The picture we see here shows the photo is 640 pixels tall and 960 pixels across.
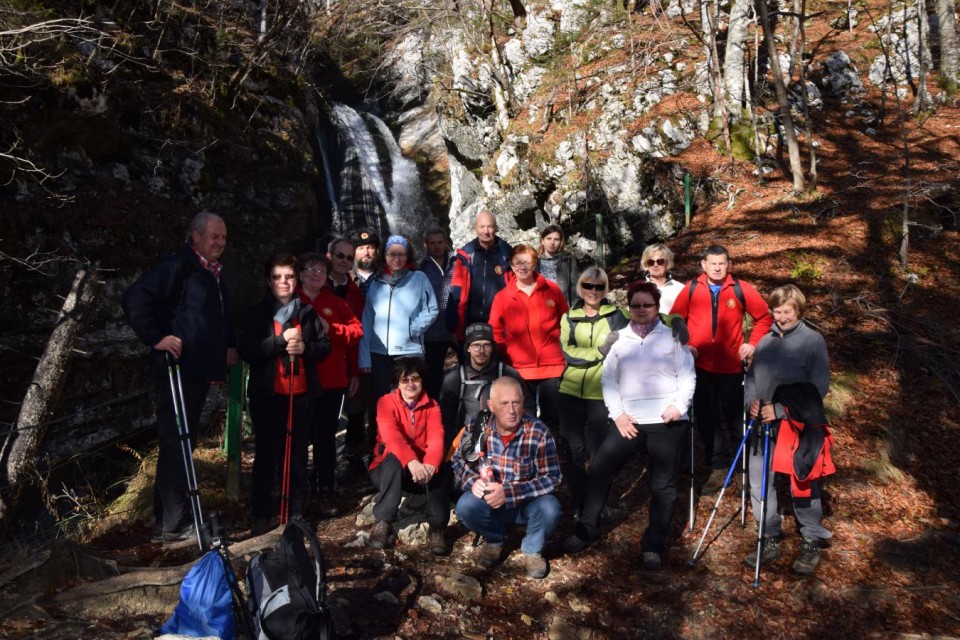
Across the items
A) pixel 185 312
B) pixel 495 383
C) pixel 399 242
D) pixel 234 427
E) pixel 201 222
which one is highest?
pixel 201 222

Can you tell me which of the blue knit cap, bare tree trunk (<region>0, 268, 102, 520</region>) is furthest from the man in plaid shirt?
bare tree trunk (<region>0, 268, 102, 520</region>)

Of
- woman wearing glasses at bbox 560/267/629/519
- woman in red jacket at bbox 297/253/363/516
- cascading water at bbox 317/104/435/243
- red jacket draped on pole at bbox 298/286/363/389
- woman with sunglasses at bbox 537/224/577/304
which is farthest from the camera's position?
cascading water at bbox 317/104/435/243

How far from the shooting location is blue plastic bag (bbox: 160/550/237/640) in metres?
2.91

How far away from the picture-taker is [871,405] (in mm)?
6801

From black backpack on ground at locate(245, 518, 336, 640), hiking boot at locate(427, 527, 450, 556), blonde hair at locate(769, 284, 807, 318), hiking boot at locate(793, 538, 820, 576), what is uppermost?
blonde hair at locate(769, 284, 807, 318)

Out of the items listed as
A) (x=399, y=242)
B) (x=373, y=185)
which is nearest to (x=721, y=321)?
(x=399, y=242)

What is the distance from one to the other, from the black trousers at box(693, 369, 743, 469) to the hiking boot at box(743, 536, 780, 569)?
1121 mm

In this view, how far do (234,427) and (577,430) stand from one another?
2.99 metres

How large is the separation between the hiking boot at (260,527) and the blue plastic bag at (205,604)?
1.61m

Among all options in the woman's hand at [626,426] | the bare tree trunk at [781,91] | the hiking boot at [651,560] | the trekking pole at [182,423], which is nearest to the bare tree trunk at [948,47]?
the bare tree trunk at [781,91]

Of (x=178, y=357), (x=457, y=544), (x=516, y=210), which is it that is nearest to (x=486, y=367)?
(x=457, y=544)

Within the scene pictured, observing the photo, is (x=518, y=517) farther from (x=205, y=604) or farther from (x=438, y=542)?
(x=205, y=604)

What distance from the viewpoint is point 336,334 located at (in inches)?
198

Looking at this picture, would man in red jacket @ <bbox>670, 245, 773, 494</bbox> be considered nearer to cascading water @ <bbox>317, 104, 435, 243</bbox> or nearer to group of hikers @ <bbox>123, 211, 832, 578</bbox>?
group of hikers @ <bbox>123, 211, 832, 578</bbox>
